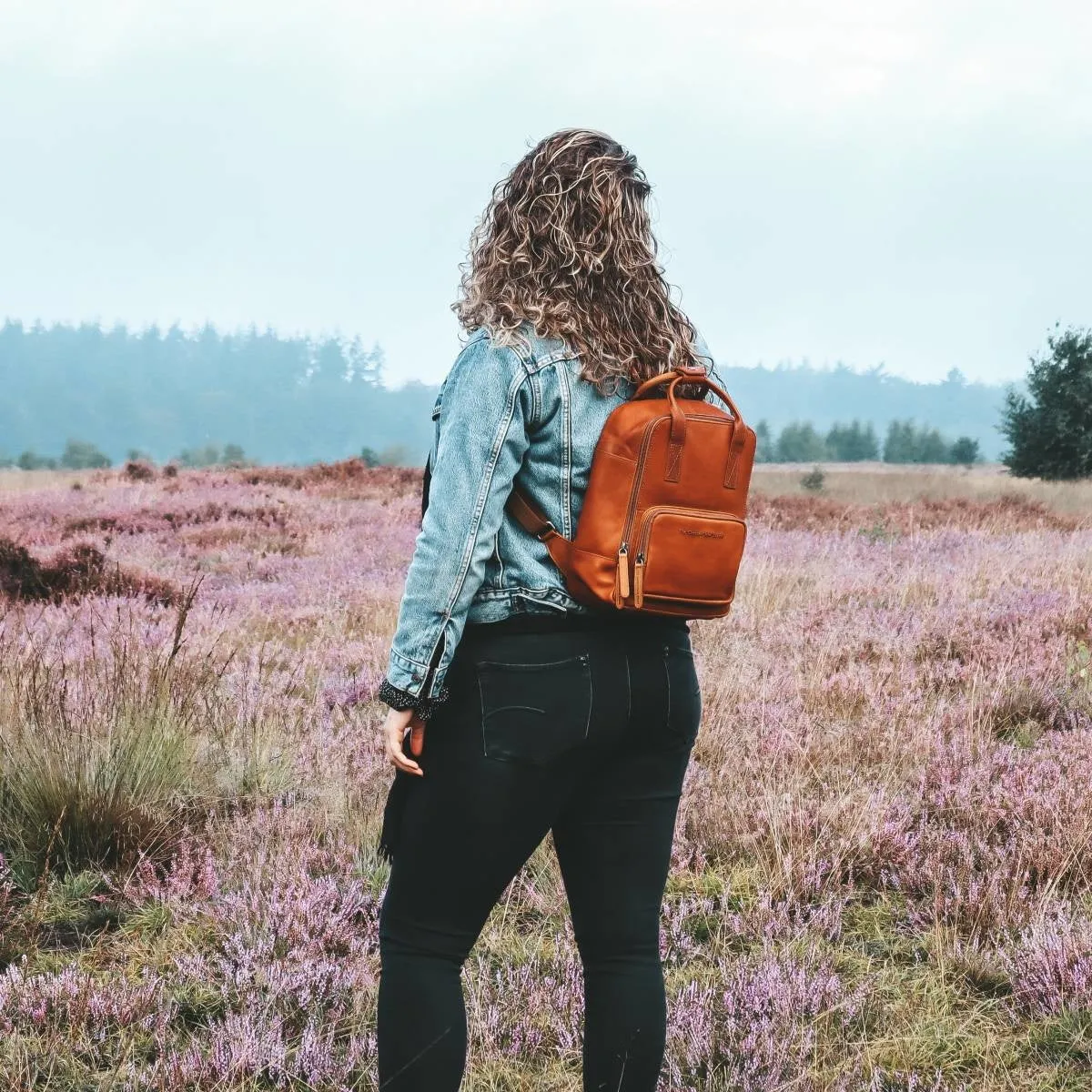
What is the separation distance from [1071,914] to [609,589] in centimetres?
232

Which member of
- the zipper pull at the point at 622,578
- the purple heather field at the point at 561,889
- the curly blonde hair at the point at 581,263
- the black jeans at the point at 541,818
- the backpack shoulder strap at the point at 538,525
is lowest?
the purple heather field at the point at 561,889

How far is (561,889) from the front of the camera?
3.32 metres

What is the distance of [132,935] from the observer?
3.05 meters

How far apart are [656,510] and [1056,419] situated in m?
34.1

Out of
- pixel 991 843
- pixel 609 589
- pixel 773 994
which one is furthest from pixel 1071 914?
pixel 609 589

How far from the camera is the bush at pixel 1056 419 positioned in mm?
31203

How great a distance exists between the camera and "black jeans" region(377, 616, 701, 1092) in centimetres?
164

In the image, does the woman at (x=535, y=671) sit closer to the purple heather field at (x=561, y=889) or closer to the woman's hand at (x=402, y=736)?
the woman's hand at (x=402, y=736)

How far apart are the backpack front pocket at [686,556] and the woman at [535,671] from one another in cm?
9

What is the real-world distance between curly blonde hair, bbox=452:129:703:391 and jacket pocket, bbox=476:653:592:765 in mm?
534

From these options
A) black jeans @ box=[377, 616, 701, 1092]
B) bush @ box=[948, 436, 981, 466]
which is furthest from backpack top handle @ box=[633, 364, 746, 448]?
bush @ box=[948, 436, 981, 466]

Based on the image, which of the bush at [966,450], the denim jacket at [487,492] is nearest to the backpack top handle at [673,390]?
the denim jacket at [487,492]

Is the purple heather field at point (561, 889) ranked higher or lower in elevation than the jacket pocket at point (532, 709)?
lower

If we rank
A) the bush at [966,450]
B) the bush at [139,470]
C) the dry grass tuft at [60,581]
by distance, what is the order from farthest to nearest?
the bush at [966,450]
the bush at [139,470]
the dry grass tuft at [60,581]
